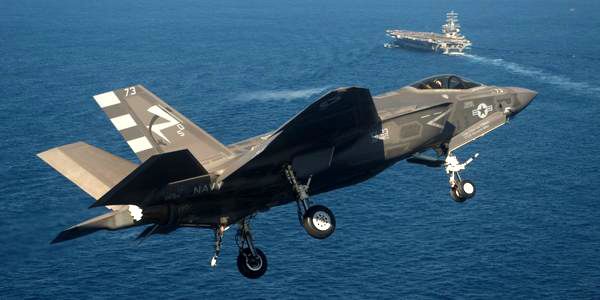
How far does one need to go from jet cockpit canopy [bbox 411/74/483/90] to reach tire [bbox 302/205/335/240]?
31.7ft

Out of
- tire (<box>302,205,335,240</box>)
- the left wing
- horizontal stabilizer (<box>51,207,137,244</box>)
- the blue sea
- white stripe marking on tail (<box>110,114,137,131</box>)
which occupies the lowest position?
the blue sea

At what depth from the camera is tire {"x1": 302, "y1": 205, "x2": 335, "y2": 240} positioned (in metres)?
32.3

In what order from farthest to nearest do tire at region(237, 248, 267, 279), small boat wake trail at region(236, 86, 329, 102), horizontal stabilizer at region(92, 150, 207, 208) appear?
small boat wake trail at region(236, 86, 329, 102) → tire at region(237, 248, 267, 279) → horizontal stabilizer at region(92, 150, 207, 208)

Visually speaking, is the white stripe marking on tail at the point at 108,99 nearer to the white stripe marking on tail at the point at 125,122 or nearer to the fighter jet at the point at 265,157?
the fighter jet at the point at 265,157

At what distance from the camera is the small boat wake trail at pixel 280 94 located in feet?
523

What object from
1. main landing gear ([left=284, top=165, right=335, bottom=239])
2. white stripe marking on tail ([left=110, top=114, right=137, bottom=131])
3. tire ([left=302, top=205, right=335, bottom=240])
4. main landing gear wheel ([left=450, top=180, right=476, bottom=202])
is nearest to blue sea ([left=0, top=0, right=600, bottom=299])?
white stripe marking on tail ([left=110, top=114, right=137, bottom=131])

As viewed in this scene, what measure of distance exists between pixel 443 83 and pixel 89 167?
58.6 ft

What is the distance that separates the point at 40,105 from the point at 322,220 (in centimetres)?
13602

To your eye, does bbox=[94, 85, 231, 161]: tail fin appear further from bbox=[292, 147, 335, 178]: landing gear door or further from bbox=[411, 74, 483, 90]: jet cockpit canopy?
bbox=[411, 74, 483, 90]: jet cockpit canopy

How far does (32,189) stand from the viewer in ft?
377

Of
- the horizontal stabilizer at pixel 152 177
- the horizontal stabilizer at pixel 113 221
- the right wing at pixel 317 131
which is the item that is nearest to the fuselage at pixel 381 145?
the right wing at pixel 317 131

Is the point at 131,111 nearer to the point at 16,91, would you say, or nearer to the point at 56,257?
the point at 56,257

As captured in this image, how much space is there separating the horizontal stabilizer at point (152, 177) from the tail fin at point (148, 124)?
679cm

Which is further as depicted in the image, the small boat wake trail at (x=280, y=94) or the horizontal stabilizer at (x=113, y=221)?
the small boat wake trail at (x=280, y=94)
